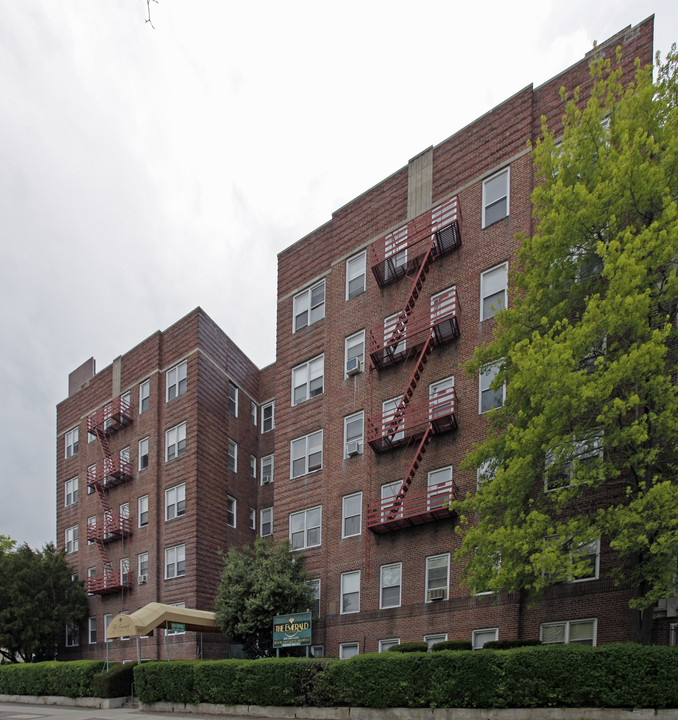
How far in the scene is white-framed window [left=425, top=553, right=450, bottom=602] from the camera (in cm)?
2270

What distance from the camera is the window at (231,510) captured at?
37.2 meters

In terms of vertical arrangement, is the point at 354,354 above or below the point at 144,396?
above

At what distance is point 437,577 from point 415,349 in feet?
26.5

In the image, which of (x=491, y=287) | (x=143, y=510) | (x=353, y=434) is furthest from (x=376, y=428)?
(x=143, y=510)

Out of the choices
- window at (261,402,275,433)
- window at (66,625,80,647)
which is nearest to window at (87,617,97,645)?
window at (66,625,80,647)

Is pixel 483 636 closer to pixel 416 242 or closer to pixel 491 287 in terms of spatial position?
pixel 491 287

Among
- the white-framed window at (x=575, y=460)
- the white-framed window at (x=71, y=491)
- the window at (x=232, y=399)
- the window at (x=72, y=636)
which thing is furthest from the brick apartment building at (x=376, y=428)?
the white-framed window at (x=71, y=491)

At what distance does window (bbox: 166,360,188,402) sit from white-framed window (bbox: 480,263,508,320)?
1866cm

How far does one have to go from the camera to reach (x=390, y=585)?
24.4 metres

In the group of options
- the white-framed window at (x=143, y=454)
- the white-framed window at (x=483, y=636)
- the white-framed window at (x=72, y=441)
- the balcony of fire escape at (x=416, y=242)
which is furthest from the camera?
the white-framed window at (x=72, y=441)

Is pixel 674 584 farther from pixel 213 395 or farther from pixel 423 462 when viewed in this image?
pixel 213 395

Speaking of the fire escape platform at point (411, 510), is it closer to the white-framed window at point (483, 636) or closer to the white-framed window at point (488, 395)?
the white-framed window at point (488, 395)

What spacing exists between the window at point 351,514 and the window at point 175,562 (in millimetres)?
11479

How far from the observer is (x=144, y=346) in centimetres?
4091
